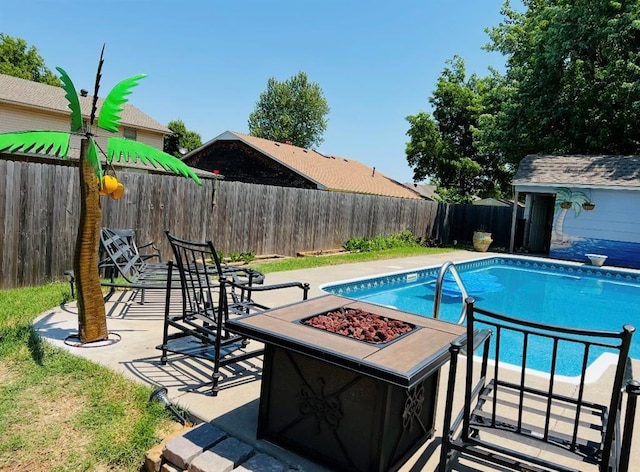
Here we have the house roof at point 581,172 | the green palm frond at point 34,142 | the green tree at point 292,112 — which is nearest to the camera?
the green palm frond at point 34,142

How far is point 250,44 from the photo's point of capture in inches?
945

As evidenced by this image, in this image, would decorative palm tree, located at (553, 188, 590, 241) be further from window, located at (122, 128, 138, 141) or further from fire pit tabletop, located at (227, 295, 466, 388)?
window, located at (122, 128, 138, 141)

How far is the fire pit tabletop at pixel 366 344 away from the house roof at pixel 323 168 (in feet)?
48.7

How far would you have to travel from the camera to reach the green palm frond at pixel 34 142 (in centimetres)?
319

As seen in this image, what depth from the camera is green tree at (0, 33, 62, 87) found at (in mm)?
28281

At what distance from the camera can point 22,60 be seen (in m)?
29.2

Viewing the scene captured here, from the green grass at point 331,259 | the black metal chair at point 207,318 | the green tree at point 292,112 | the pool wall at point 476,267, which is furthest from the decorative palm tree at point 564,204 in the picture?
the green tree at point 292,112

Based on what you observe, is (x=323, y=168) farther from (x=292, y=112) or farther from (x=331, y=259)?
(x=292, y=112)

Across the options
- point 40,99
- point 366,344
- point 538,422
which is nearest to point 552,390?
point 538,422

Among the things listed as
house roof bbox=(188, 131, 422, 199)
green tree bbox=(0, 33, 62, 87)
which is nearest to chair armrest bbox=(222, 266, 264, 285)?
house roof bbox=(188, 131, 422, 199)

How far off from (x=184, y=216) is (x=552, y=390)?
7525 millimetres

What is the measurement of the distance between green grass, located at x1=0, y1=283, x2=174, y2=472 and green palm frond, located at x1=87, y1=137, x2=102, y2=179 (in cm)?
146

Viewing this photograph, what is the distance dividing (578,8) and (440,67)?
11107 mm

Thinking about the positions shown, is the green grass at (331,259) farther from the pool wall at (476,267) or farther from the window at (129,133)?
the window at (129,133)
